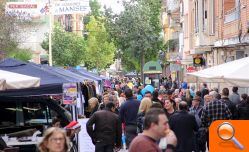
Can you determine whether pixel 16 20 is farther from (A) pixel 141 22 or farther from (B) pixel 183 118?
(B) pixel 183 118

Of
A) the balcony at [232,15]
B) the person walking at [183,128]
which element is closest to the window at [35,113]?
the person walking at [183,128]

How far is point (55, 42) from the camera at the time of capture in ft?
207

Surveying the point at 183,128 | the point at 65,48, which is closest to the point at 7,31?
the point at 183,128

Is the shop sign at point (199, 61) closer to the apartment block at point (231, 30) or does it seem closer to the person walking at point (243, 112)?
the apartment block at point (231, 30)

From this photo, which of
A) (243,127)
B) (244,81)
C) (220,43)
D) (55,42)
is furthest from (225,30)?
(55,42)

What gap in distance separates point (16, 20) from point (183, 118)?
27.5 meters

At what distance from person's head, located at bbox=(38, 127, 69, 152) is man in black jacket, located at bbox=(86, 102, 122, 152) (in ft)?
22.1

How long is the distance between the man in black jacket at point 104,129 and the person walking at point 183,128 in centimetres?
117

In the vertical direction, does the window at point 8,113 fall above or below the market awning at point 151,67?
above

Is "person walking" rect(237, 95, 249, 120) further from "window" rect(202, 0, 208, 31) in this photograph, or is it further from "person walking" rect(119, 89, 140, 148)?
"window" rect(202, 0, 208, 31)

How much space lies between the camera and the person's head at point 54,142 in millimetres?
7102

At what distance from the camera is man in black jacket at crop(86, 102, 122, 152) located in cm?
1402

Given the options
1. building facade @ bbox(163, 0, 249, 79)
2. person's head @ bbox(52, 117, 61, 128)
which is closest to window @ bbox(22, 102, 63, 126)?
person's head @ bbox(52, 117, 61, 128)

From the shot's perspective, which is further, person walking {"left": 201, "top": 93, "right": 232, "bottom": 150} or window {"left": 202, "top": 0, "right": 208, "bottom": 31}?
window {"left": 202, "top": 0, "right": 208, "bottom": 31}
